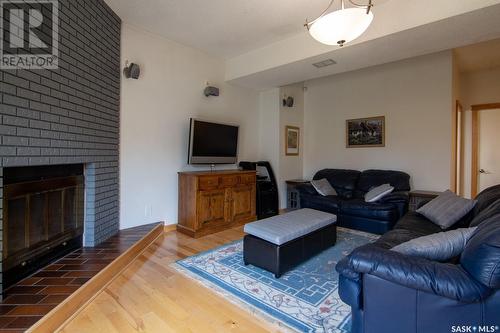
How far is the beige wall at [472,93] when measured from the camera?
4711 millimetres

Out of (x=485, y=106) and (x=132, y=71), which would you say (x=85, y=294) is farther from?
(x=485, y=106)

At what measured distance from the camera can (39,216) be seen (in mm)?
2164

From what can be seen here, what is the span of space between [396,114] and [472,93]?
6.38ft

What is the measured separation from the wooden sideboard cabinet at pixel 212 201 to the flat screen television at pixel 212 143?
30 centimetres

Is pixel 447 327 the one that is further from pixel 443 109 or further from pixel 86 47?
pixel 443 109

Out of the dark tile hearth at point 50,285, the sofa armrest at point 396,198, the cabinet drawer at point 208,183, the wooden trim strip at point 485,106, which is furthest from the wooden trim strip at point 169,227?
the wooden trim strip at point 485,106

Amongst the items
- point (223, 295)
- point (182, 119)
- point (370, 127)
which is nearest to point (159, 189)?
point (182, 119)

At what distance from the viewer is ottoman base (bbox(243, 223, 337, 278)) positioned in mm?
Answer: 2285

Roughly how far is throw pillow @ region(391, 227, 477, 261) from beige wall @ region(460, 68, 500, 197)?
4652 mm

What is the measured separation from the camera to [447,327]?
1171mm

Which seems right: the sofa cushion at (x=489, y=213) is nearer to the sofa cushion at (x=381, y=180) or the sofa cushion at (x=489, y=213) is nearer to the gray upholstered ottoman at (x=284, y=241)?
the gray upholstered ottoman at (x=284, y=241)

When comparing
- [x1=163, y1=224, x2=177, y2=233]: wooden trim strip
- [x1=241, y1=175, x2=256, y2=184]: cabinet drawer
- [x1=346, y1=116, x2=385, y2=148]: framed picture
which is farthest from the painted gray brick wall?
[x1=346, y1=116, x2=385, y2=148]: framed picture

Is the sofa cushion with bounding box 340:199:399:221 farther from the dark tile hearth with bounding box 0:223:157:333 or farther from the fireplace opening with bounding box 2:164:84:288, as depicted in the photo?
the fireplace opening with bounding box 2:164:84:288

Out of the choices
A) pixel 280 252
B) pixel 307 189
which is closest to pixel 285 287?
pixel 280 252
